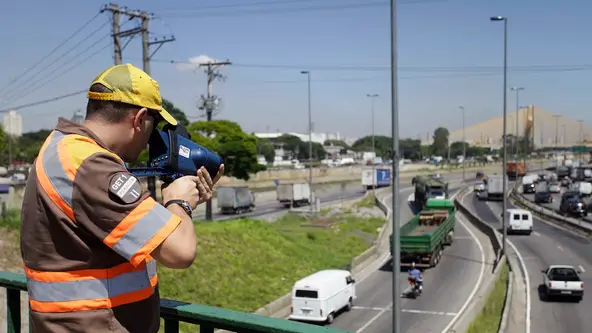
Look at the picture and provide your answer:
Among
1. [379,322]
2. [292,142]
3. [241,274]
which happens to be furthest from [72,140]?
[292,142]

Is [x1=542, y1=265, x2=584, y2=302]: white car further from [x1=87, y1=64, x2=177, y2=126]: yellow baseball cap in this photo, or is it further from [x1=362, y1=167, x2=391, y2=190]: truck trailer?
[x1=362, y1=167, x2=391, y2=190]: truck trailer

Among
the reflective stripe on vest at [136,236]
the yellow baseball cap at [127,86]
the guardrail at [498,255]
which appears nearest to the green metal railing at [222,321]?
the reflective stripe on vest at [136,236]

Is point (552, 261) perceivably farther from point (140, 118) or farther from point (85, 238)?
point (85, 238)

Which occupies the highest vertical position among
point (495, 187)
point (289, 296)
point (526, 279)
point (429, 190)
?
point (429, 190)

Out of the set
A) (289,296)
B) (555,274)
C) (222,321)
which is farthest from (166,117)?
(555,274)

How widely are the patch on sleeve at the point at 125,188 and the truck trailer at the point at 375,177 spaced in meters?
60.6

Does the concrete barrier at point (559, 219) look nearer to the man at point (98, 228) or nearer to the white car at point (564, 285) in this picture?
the white car at point (564, 285)

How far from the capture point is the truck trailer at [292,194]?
56250 mm

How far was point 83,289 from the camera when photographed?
6.66 feet

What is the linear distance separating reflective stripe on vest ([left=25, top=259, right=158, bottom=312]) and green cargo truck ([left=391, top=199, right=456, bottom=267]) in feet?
85.7

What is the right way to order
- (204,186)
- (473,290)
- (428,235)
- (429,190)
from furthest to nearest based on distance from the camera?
(429,190)
(428,235)
(473,290)
(204,186)

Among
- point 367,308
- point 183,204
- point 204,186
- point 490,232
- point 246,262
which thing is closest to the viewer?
point 183,204

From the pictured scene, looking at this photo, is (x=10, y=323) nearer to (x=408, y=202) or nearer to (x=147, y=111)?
(x=147, y=111)

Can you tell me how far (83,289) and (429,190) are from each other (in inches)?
2064
